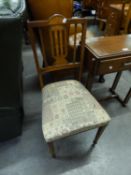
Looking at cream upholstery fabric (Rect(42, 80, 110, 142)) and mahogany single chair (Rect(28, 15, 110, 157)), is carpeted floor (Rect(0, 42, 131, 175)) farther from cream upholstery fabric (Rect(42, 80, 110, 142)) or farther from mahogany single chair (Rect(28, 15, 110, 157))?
cream upholstery fabric (Rect(42, 80, 110, 142))

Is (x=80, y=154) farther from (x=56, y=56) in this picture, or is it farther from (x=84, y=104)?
(x=56, y=56)

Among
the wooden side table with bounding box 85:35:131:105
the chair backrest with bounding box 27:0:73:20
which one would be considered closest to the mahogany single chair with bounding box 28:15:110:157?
the wooden side table with bounding box 85:35:131:105

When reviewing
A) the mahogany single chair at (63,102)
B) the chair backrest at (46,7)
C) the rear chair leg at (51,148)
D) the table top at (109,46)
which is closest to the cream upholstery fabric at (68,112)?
the mahogany single chair at (63,102)

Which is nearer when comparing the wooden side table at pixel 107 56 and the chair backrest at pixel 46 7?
the wooden side table at pixel 107 56

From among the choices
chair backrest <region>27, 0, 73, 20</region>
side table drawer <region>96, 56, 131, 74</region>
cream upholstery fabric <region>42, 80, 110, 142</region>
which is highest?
chair backrest <region>27, 0, 73, 20</region>

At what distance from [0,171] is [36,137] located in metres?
0.37

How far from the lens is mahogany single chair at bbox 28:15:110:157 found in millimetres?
1019

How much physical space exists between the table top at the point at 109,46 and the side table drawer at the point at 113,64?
38 mm

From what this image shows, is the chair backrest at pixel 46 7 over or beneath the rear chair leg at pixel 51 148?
over

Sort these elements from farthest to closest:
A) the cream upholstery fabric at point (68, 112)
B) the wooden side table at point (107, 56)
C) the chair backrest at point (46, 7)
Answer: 1. the chair backrest at point (46, 7)
2. the wooden side table at point (107, 56)
3. the cream upholstery fabric at point (68, 112)

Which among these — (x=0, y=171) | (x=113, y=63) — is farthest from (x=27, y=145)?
(x=113, y=63)

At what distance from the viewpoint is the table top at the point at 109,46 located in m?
1.21

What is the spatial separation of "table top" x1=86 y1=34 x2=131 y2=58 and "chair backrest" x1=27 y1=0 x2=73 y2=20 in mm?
706

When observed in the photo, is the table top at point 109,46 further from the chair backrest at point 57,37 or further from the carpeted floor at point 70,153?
the carpeted floor at point 70,153
